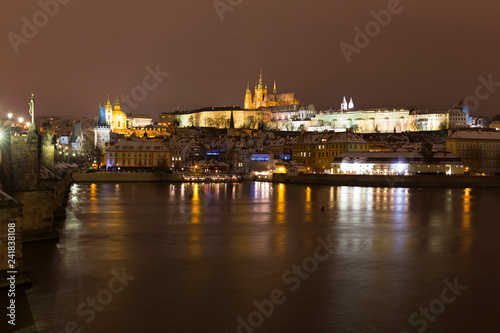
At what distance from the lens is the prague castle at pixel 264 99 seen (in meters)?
115

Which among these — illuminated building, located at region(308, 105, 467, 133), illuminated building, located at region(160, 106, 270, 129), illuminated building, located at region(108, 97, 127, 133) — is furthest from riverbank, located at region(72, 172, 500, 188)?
illuminated building, located at region(160, 106, 270, 129)

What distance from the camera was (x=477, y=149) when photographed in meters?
47.4

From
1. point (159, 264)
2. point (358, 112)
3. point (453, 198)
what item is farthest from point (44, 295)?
point (358, 112)

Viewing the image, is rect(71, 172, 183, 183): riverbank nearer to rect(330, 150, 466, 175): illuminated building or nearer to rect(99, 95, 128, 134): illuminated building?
rect(330, 150, 466, 175): illuminated building

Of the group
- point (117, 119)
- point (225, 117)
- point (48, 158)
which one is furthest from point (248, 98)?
point (48, 158)

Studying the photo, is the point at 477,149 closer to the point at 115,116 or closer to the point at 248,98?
the point at 115,116

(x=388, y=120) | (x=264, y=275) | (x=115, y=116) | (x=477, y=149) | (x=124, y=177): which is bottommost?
(x=264, y=275)

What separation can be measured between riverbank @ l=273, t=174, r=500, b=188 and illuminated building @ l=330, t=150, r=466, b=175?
2.55m

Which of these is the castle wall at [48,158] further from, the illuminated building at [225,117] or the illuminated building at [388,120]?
the illuminated building at [225,117]

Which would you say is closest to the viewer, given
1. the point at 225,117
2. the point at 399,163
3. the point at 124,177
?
the point at 399,163

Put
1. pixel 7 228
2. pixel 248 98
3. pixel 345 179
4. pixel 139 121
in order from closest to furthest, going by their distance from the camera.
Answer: pixel 7 228, pixel 345 179, pixel 139 121, pixel 248 98

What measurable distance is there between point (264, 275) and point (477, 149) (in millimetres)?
42596

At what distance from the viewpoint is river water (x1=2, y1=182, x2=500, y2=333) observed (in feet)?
25.3

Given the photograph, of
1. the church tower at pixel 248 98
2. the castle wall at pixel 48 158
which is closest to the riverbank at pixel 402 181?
the castle wall at pixel 48 158
